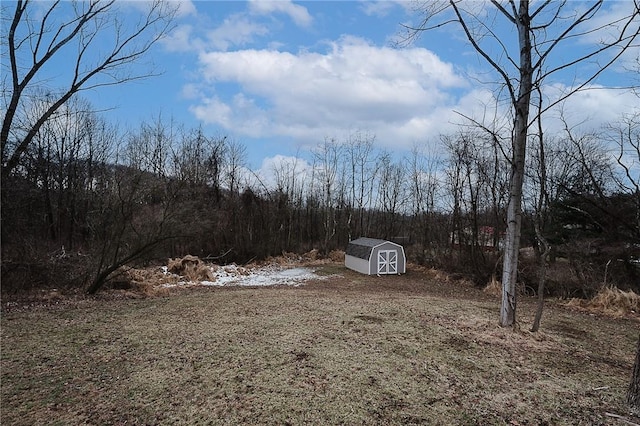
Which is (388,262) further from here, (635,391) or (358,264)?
(635,391)

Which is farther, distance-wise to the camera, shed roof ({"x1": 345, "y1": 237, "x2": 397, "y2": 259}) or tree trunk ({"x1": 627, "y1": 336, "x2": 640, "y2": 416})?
shed roof ({"x1": 345, "y1": 237, "x2": 397, "y2": 259})

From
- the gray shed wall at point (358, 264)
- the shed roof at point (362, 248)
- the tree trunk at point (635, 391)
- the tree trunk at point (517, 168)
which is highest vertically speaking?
the tree trunk at point (517, 168)

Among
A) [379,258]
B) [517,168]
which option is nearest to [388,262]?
[379,258]

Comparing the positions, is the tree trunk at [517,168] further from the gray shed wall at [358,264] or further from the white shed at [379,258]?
the gray shed wall at [358,264]

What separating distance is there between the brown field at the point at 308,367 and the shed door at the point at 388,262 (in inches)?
279

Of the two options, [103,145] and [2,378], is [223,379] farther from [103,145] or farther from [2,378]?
[103,145]

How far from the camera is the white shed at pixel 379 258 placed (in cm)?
1358

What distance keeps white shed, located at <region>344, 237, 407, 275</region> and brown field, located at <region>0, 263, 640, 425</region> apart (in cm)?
696

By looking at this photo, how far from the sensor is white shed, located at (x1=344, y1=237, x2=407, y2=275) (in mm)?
13578

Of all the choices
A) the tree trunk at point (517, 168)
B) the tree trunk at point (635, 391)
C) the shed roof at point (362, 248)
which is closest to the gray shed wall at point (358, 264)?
the shed roof at point (362, 248)

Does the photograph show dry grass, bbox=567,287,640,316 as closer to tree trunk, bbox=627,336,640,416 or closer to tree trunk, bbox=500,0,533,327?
tree trunk, bbox=500,0,533,327

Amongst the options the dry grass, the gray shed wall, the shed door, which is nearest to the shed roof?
the gray shed wall

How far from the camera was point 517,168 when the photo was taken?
4.90 meters

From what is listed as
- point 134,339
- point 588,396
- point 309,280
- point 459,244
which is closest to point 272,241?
point 309,280
